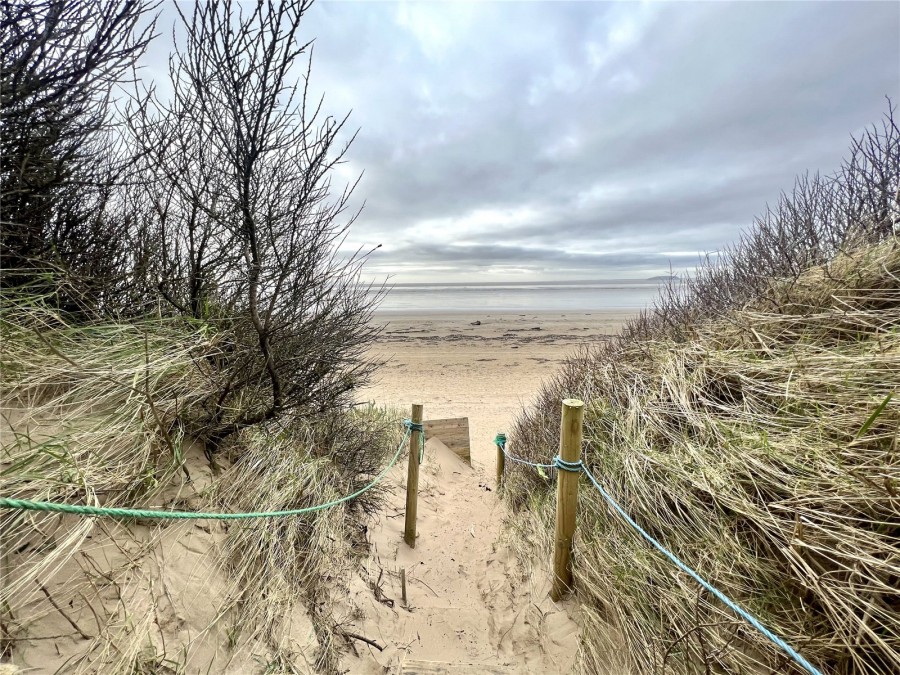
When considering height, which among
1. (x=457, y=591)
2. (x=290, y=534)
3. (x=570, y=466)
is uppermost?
(x=570, y=466)

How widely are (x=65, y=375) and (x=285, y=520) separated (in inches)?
60.2

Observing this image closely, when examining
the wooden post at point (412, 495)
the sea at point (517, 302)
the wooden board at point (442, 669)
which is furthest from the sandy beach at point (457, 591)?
the sea at point (517, 302)

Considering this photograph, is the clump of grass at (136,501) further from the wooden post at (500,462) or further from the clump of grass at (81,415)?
the wooden post at (500,462)

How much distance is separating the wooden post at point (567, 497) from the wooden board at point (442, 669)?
689mm

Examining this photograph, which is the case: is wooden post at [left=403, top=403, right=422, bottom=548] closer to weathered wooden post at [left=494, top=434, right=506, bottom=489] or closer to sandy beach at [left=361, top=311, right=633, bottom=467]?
sandy beach at [left=361, top=311, right=633, bottom=467]

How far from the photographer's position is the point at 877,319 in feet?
9.21

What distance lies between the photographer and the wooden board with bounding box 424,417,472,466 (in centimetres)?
702

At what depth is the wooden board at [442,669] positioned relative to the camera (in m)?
2.25

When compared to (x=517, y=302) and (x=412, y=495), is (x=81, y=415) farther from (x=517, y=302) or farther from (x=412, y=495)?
(x=517, y=302)

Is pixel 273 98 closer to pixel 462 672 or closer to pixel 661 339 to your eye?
pixel 462 672

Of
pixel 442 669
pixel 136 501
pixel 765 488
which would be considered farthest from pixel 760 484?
pixel 136 501


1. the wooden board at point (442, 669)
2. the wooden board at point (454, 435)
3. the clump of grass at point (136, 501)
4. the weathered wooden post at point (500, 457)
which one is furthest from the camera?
the wooden board at point (454, 435)

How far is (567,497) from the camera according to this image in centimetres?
267

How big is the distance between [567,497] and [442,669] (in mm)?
1319
